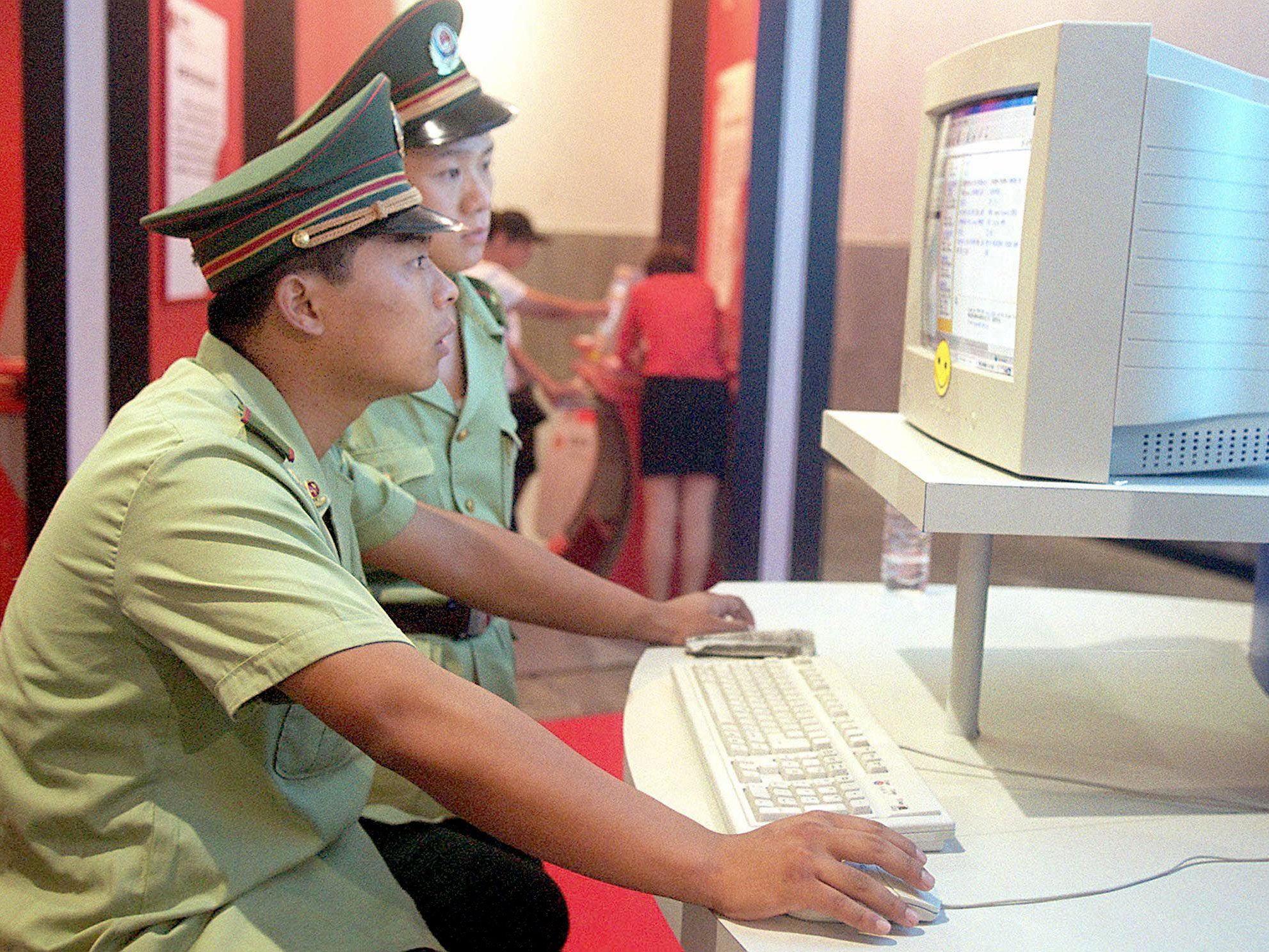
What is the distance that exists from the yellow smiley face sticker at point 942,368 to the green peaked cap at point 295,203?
62cm

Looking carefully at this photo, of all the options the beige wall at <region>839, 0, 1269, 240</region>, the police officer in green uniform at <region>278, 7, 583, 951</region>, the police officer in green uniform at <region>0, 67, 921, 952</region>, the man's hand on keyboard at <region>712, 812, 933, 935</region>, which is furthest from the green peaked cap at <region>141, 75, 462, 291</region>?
the beige wall at <region>839, 0, 1269, 240</region>

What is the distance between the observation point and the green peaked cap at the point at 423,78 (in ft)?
5.77

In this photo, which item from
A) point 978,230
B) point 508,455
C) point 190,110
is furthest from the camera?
point 190,110

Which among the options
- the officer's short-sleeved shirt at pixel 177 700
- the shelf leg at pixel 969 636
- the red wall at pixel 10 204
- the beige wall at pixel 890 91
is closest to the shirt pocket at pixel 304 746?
the officer's short-sleeved shirt at pixel 177 700

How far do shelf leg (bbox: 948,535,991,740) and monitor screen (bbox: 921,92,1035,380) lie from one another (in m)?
0.22

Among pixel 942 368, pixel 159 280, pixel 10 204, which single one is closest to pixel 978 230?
pixel 942 368

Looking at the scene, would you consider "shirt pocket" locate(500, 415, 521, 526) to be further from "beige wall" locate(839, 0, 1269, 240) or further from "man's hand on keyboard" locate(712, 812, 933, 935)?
"beige wall" locate(839, 0, 1269, 240)

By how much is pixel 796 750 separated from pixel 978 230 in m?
0.59

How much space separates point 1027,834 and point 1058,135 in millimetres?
660

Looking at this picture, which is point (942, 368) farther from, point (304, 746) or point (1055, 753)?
point (304, 746)

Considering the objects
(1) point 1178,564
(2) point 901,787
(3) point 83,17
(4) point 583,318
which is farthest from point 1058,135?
(1) point 1178,564

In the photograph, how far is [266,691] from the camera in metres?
1.02

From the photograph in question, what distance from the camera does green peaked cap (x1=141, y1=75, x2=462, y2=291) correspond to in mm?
1162

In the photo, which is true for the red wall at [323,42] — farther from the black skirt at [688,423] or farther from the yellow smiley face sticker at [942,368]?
the yellow smiley face sticker at [942,368]
